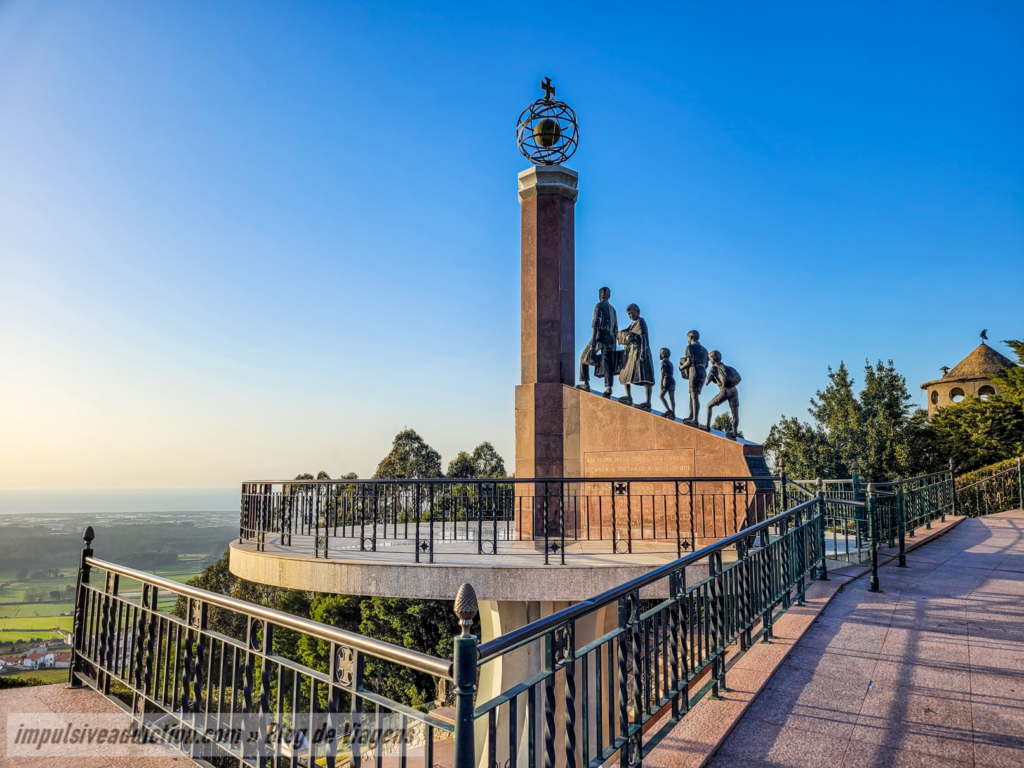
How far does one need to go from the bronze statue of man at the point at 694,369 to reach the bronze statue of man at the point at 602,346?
1.51 m

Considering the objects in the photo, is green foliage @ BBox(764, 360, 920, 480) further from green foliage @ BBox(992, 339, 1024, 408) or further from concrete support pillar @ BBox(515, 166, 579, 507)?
concrete support pillar @ BBox(515, 166, 579, 507)

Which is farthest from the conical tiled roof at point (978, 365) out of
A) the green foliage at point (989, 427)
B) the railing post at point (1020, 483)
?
the railing post at point (1020, 483)

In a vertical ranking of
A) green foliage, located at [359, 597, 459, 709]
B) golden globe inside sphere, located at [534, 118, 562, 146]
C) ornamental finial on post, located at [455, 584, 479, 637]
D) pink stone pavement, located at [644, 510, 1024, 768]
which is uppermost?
golden globe inside sphere, located at [534, 118, 562, 146]

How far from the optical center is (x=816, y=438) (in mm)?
32062

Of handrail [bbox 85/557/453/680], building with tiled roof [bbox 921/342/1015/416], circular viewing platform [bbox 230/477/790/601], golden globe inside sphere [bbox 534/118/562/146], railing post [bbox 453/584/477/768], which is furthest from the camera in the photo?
building with tiled roof [bbox 921/342/1015/416]

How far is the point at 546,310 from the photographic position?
11.5m

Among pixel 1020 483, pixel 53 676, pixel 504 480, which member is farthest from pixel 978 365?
pixel 53 676

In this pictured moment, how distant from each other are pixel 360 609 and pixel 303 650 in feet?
9.03

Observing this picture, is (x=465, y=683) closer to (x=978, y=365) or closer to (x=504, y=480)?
(x=504, y=480)

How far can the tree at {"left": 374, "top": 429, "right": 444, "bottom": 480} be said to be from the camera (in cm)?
3512

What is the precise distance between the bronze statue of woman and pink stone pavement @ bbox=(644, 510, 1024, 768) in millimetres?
4894

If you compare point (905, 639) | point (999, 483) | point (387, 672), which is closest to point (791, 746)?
point (905, 639)

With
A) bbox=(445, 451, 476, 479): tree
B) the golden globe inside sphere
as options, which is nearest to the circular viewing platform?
the golden globe inside sphere

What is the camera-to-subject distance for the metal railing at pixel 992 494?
16.6 metres
